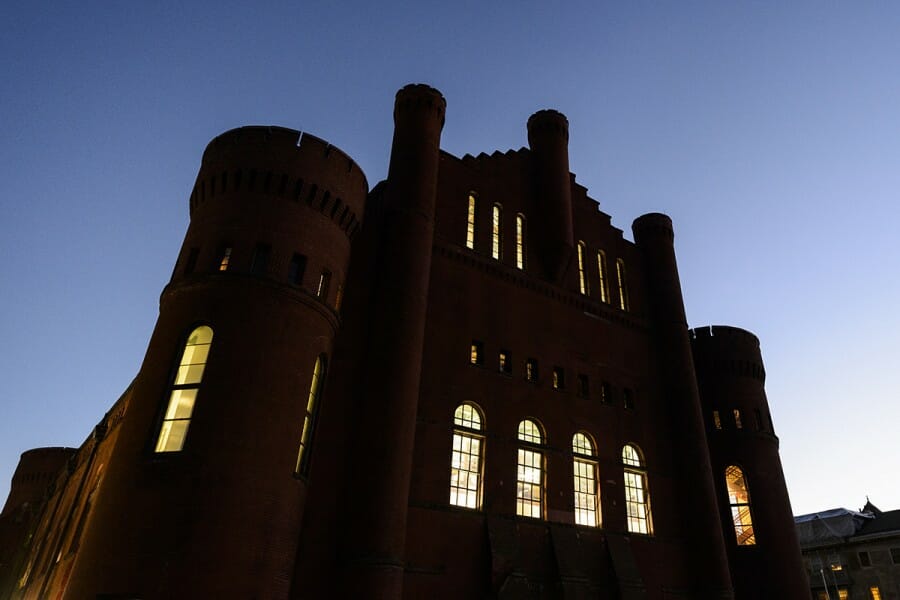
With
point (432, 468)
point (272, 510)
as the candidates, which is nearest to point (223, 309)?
point (272, 510)

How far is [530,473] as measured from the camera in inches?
858

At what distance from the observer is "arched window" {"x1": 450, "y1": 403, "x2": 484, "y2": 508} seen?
65.1ft

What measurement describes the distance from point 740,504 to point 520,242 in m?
18.0

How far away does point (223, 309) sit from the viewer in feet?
53.3

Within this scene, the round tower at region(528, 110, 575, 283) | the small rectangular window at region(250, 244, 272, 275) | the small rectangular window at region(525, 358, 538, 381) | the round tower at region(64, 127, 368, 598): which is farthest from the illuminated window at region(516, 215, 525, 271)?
the small rectangular window at region(250, 244, 272, 275)

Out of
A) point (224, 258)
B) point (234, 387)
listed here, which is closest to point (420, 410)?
point (234, 387)

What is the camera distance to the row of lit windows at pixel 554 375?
2277 centimetres

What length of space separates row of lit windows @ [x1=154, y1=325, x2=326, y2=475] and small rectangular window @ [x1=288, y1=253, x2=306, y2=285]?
2859mm

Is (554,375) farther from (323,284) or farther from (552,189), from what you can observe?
(323,284)

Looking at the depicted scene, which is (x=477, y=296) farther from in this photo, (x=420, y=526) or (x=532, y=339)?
(x=420, y=526)

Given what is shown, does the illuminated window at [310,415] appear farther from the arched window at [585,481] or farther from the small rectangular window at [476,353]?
the arched window at [585,481]

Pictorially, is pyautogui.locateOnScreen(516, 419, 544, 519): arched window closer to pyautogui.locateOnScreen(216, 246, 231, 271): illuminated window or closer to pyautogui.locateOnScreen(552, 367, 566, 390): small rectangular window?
pyautogui.locateOnScreen(552, 367, 566, 390): small rectangular window

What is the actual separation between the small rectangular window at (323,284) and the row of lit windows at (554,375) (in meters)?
6.46

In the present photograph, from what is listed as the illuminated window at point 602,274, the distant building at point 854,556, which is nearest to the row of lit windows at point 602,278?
the illuminated window at point 602,274
